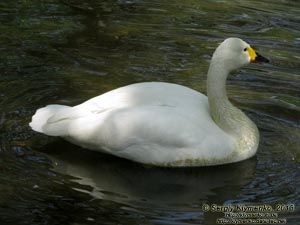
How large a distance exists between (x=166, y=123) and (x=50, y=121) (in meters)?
1.11

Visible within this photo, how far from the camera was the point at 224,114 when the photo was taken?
23.2 feet

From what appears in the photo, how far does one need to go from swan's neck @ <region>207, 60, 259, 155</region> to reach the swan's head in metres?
0.04

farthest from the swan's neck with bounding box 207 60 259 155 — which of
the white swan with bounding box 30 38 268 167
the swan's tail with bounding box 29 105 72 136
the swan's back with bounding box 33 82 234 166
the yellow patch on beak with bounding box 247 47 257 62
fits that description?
the swan's tail with bounding box 29 105 72 136

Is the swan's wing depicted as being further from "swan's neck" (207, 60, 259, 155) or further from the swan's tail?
"swan's neck" (207, 60, 259, 155)

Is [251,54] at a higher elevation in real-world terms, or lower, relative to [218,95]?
higher

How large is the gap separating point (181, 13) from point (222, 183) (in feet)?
18.7

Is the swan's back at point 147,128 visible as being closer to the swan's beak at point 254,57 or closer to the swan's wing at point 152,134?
the swan's wing at point 152,134

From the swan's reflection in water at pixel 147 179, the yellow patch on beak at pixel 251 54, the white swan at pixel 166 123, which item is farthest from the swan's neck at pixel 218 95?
the swan's reflection in water at pixel 147 179

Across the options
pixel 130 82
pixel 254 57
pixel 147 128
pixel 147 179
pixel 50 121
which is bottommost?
pixel 147 179

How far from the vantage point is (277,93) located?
28.2 ft

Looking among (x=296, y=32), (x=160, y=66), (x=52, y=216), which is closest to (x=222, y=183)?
(x=52, y=216)

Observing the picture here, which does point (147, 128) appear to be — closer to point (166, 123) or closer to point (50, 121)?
point (166, 123)

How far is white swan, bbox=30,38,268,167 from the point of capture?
6.60 meters

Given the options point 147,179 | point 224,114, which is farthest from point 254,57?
point 147,179
